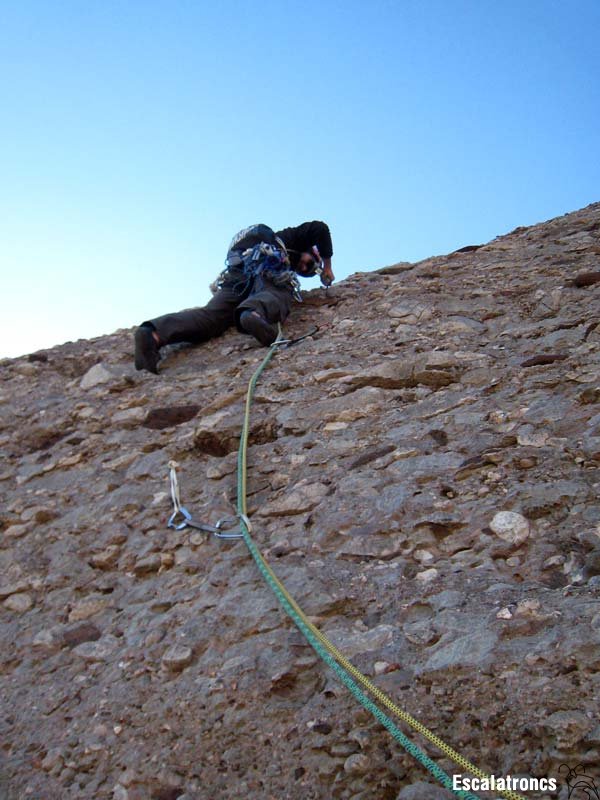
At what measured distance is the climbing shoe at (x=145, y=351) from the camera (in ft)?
15.3

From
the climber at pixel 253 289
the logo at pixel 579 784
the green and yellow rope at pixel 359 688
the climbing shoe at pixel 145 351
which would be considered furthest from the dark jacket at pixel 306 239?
the logo at pixel 579 784

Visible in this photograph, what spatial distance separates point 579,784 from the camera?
156cm

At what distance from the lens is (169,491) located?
3357 mm

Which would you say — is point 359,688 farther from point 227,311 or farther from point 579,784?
point 227,311

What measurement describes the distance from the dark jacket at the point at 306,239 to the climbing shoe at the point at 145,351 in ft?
4.76

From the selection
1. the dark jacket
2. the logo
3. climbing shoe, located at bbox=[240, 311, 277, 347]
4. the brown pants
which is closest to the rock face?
the logo

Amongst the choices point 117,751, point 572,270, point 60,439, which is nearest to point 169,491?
point 60,439

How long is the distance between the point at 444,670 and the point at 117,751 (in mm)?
969

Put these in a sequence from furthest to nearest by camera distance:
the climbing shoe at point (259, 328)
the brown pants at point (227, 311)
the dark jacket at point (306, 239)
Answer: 1. the dark jacket at point (306, 239)
2. the brown pants at point (227, 311)
3. the climbing shoe at point (259, 328)

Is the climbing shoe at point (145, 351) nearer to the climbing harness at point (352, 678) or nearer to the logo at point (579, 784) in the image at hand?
the climbing harness at point (352, 678)

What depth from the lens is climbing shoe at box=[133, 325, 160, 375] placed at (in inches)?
184

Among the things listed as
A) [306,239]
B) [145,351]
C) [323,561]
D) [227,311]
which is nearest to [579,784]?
[323,561]

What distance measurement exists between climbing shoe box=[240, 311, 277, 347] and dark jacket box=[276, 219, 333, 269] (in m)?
1.09

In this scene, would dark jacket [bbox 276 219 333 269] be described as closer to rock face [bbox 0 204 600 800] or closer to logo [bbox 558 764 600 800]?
rock face [bbox 0 204 600 800]
